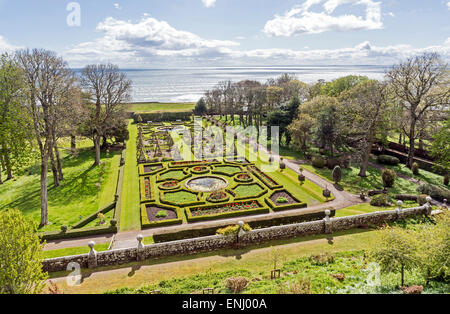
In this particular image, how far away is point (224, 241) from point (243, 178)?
14622 mm

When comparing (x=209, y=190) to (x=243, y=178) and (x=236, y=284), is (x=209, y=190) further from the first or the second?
(x=236, y=284)

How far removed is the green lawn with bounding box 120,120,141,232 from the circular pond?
6.25m

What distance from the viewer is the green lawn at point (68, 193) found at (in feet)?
87.4

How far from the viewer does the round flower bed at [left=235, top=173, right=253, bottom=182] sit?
111 ft

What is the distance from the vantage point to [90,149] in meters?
50.6

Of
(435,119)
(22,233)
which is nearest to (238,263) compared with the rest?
(22,233)

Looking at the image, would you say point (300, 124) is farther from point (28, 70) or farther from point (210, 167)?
point (28, 70)

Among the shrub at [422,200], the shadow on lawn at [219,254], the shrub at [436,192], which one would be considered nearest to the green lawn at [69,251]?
the shadow on lawn at [219,254]

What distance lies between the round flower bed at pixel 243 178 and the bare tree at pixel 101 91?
A: 21.8 meters

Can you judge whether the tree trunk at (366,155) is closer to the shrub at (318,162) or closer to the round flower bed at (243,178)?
the shrub at (318,162)

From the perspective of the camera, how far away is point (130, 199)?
29531mm

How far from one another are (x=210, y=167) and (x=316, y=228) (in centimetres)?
1921

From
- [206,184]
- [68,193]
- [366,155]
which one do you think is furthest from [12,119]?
[366,155]
